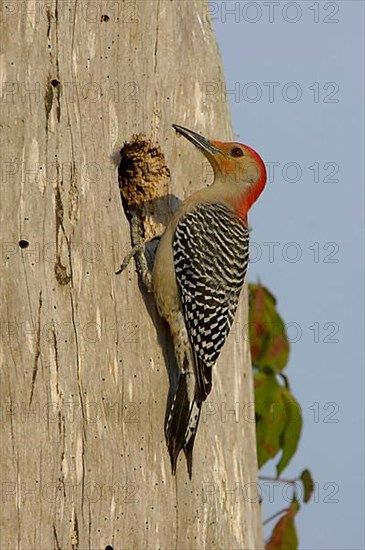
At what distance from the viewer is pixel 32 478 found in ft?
13.8

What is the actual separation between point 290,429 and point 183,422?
714 millimetres

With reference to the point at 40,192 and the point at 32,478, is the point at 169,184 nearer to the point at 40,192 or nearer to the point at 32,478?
the point at 40,192

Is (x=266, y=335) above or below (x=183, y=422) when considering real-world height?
above

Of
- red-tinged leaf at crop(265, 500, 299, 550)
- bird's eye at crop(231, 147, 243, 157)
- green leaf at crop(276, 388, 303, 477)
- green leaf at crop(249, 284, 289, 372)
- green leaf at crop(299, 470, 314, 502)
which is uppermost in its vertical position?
bird's eye at crop(231, 147, 243, 157)

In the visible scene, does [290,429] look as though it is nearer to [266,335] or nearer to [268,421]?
[268,421]

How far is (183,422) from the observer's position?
15.4 feet

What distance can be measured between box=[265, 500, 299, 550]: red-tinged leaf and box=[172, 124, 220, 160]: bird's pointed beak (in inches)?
67.5

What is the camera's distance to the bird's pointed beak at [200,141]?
499cm

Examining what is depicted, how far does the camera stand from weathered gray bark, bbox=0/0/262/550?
425 centimetres

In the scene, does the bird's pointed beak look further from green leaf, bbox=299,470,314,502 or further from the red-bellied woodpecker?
green leaf, bbox=299,470,314,502

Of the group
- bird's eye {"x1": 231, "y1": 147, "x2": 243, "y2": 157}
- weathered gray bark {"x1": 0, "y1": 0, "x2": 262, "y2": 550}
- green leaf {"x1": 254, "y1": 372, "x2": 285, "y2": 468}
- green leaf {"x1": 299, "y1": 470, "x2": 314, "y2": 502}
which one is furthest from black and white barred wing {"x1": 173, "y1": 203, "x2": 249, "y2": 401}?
green leaf {"x1": 299, "y1": 470, "x2": 314, "y2": 502}

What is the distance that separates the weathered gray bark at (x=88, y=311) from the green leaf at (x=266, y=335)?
390 millimetres

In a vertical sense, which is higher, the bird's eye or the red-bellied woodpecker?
the bird's eye

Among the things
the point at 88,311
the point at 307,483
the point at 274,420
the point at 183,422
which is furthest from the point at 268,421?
the point at 88,311
